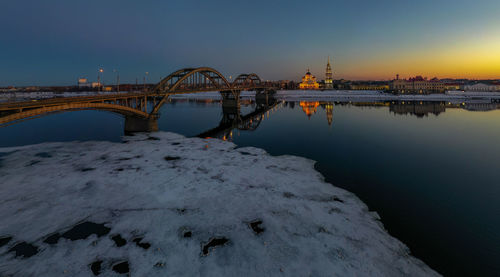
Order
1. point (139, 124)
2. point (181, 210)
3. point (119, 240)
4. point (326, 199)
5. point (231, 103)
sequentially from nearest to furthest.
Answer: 1. point (119, 240)
2. point (181, 210)
3. point (326, 199)
4. point (139, 124)
5. point (231, 103)

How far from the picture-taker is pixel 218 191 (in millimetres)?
12047

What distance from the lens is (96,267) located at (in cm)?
682

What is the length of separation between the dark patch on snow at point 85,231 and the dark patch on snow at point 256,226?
5550 millimetres

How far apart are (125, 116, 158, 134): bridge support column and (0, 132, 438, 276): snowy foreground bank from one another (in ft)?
55.3

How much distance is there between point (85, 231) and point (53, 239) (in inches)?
37.2

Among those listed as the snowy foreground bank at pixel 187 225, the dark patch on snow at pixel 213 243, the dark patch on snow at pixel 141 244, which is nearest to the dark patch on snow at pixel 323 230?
the snowy foreground bank at pixel 187 225

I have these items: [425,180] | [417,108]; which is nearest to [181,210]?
[425,180]

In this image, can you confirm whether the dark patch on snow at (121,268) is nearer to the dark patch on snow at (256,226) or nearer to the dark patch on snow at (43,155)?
the dark patch on snow at (256,226)

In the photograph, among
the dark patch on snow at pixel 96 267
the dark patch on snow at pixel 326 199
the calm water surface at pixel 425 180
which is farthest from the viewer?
the dark patch on snow at pixel 326 199

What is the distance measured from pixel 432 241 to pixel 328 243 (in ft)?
14.5

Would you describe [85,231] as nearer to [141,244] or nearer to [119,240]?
[119,240]

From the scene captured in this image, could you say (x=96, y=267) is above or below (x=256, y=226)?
below

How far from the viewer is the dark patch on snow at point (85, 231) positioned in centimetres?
843

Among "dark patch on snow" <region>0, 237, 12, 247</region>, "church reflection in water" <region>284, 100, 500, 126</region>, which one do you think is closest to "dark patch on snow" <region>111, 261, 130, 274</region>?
"dark patch on snow" <region>0, 237, 12, 247</region>
